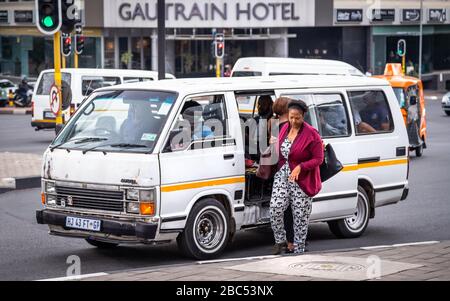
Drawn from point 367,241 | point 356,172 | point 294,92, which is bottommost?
point 367,241

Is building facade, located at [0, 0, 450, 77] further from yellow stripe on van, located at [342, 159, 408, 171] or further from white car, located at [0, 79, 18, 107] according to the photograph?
yellow stripe on van, located at [342, 159, 408, 171]

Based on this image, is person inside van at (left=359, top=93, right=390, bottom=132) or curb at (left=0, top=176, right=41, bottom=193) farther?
curb at (left=0, top=176, right=41, bottom=193)

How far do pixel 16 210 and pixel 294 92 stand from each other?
523 centimetres

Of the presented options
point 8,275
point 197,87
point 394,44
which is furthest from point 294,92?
point 394,44

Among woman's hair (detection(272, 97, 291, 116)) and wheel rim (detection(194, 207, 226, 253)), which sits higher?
woman's hair (detection(272, 97, 291, 116))

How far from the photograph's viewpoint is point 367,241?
40.5 feet

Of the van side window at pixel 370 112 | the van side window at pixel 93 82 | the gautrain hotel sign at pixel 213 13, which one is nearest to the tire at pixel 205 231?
the van side window at pixel 370 112

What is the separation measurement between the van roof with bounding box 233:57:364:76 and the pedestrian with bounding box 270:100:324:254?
743 inches

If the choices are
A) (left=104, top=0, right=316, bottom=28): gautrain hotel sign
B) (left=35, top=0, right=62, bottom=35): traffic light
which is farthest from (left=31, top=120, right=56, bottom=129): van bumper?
(left=104, top=0, right=316, bottom=28): gautrain hotel sign

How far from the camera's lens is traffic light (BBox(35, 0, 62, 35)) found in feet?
57.7

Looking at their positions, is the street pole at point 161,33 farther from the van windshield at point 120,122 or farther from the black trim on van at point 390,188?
the van windshield at point 120,122

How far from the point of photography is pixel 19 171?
62.3ft

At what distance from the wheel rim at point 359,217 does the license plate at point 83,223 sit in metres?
3.59
